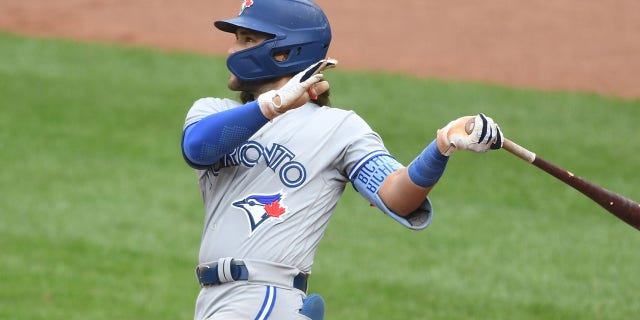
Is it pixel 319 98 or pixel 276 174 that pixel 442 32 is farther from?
pixel 276 174

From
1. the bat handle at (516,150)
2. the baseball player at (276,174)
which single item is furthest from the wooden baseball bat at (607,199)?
the baseball player at (276,174)

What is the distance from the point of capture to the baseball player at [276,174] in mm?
4203

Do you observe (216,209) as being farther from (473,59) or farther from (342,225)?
(473,59)

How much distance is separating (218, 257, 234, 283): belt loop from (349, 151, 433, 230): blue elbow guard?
561 mm

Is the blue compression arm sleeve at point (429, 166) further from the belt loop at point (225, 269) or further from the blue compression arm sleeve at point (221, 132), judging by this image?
the belt loop at point (225, 269)

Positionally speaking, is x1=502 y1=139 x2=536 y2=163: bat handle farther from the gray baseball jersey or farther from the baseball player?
the gray baseball jersey

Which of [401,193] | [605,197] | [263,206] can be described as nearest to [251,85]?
[263,206]

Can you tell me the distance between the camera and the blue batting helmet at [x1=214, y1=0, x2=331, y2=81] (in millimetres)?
4504

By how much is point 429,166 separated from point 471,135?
215mm

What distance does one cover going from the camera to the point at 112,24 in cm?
1645

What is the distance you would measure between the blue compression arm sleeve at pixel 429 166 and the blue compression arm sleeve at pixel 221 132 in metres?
0.57

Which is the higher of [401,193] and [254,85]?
[254,85]

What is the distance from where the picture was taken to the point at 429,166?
4031 mm

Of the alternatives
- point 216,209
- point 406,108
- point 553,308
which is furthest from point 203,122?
point 406,108
